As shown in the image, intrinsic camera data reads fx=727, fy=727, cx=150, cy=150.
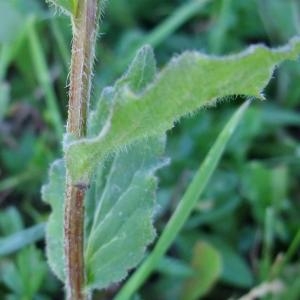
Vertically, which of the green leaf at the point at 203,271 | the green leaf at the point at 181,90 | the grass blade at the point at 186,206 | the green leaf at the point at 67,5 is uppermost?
the green leaf at the point at 67,5

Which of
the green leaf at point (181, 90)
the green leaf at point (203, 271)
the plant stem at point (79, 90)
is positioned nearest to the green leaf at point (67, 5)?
the plant stem at point (79, 90)

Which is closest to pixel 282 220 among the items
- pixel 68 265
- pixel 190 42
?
pixel 190 42

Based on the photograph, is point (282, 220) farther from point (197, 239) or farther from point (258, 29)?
point (258, 29)

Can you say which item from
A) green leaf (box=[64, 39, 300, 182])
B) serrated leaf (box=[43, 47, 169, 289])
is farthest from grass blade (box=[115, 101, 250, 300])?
green leaf (box=[64, 39, 300, 182])

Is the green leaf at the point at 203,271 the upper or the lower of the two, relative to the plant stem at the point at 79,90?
lower

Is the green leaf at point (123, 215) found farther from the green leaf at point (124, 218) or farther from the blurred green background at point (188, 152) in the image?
the blurred green background at point (188, 152)

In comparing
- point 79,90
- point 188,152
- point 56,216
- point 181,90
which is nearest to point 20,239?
point 56,216

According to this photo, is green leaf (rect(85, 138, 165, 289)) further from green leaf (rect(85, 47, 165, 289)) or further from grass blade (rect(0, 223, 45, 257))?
grass blade (rect(0, 223, 45, 257))

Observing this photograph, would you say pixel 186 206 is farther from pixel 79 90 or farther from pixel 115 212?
pixel 79 90
